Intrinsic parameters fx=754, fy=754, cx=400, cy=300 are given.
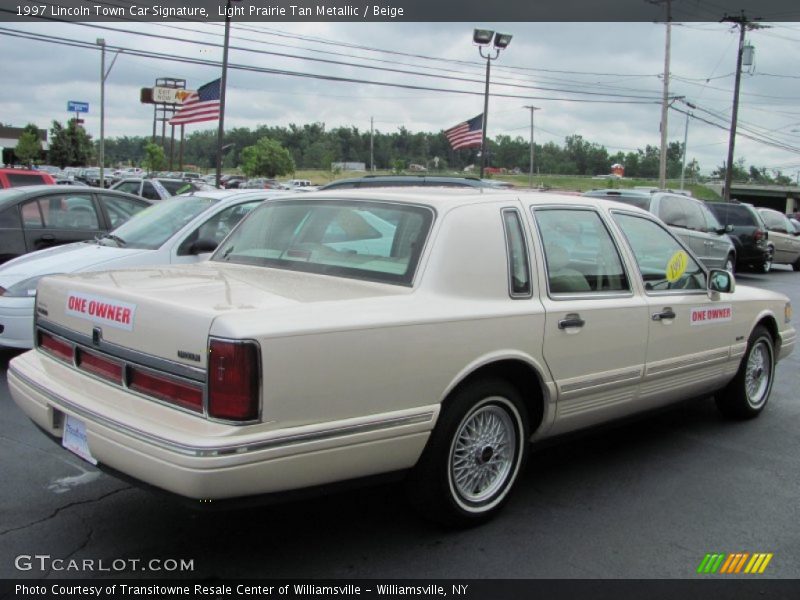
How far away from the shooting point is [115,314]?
3.29 m

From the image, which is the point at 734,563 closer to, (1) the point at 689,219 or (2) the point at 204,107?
(1) the point at 689,219

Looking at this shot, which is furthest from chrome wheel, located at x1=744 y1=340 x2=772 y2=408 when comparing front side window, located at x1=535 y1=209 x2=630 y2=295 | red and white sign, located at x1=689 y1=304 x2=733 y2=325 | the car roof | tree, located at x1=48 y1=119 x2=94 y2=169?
tree, located at x1=48 y1=119 x2=94 y2=169

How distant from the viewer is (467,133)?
21.9 meters

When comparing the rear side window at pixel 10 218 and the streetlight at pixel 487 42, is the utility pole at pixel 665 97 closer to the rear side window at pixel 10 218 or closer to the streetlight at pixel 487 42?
the streetlight at pixel 487 42

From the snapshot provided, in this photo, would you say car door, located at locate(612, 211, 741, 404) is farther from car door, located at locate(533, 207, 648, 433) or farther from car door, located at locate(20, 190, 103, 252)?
car door, located at locate(20, 190, 103, 252)

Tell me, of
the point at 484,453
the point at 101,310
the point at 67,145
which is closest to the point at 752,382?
the point at 484,453

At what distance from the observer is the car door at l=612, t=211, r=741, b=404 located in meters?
4.68

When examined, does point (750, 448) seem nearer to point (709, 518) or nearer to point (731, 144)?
point (709, 518)

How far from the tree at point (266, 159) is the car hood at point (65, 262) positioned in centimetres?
6732

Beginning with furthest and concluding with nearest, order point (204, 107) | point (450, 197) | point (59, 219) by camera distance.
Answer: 1. point (204, 107)
2. point (59, 219)
3. point (450, 197)

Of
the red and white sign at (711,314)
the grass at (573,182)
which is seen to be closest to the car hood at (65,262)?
the red and white sign at (711,314)

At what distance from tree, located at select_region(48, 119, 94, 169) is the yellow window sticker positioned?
250 feet

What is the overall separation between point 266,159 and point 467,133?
177 feet

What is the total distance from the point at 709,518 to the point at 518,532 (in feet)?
3.59
